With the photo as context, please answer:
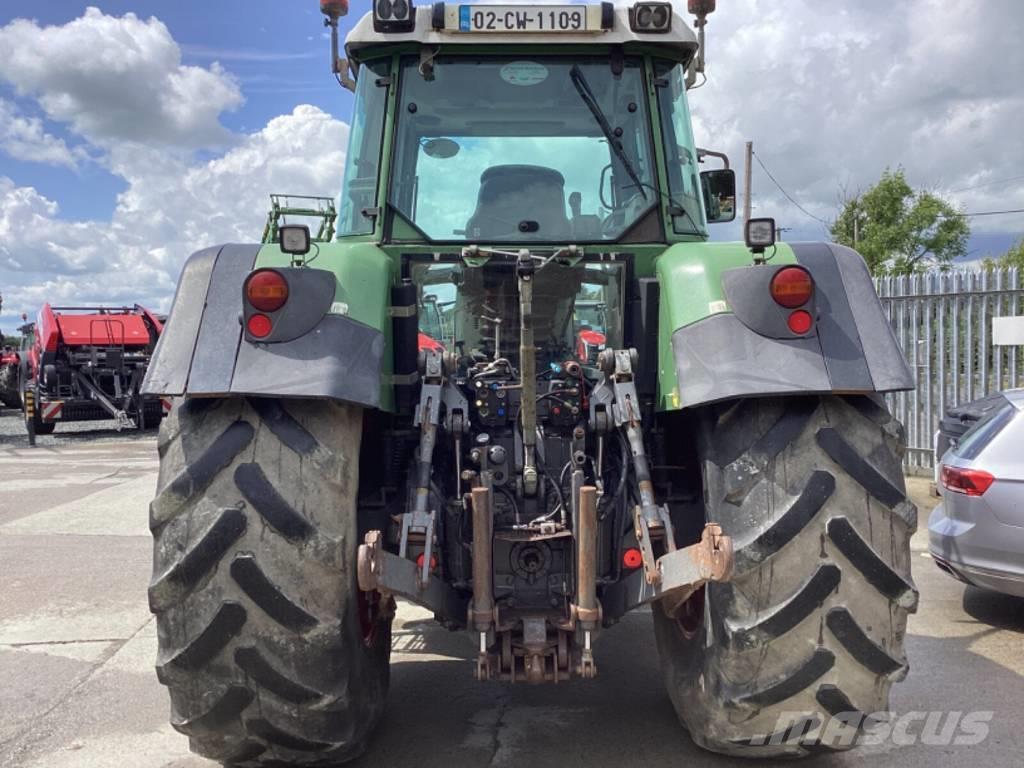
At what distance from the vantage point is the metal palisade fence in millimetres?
10188

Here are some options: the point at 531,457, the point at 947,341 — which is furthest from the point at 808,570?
the point at 947,341

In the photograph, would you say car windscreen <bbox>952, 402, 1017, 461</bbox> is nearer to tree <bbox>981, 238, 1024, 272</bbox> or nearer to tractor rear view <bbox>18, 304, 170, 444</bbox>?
tractor rear view <bbox>18, 304, 170, 444</bbox>

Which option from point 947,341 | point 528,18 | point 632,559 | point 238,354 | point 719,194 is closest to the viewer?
point 238,354

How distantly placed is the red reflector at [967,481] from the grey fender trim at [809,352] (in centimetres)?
284

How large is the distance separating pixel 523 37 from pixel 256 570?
240 cm

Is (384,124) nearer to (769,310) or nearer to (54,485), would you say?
(769,310)

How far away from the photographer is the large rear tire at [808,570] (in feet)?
8.96

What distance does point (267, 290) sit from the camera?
111 inches

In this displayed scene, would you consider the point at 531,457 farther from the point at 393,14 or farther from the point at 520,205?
the point at 393,14

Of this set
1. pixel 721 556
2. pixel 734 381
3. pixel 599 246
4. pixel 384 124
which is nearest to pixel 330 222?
pixel 384 124

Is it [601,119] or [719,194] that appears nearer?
[601,119]

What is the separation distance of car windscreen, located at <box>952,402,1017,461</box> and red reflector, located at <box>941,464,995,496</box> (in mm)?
111

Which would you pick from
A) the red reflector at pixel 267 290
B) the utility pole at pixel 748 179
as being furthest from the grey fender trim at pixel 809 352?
the utility pole at pixel 748 179

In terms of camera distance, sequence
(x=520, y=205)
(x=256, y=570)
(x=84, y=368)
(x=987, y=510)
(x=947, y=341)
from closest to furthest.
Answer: (x=256, y=570) → (x=520, y=205) → (x=987, y=510) → (x=947, y=341) → (x=84, y=368)
